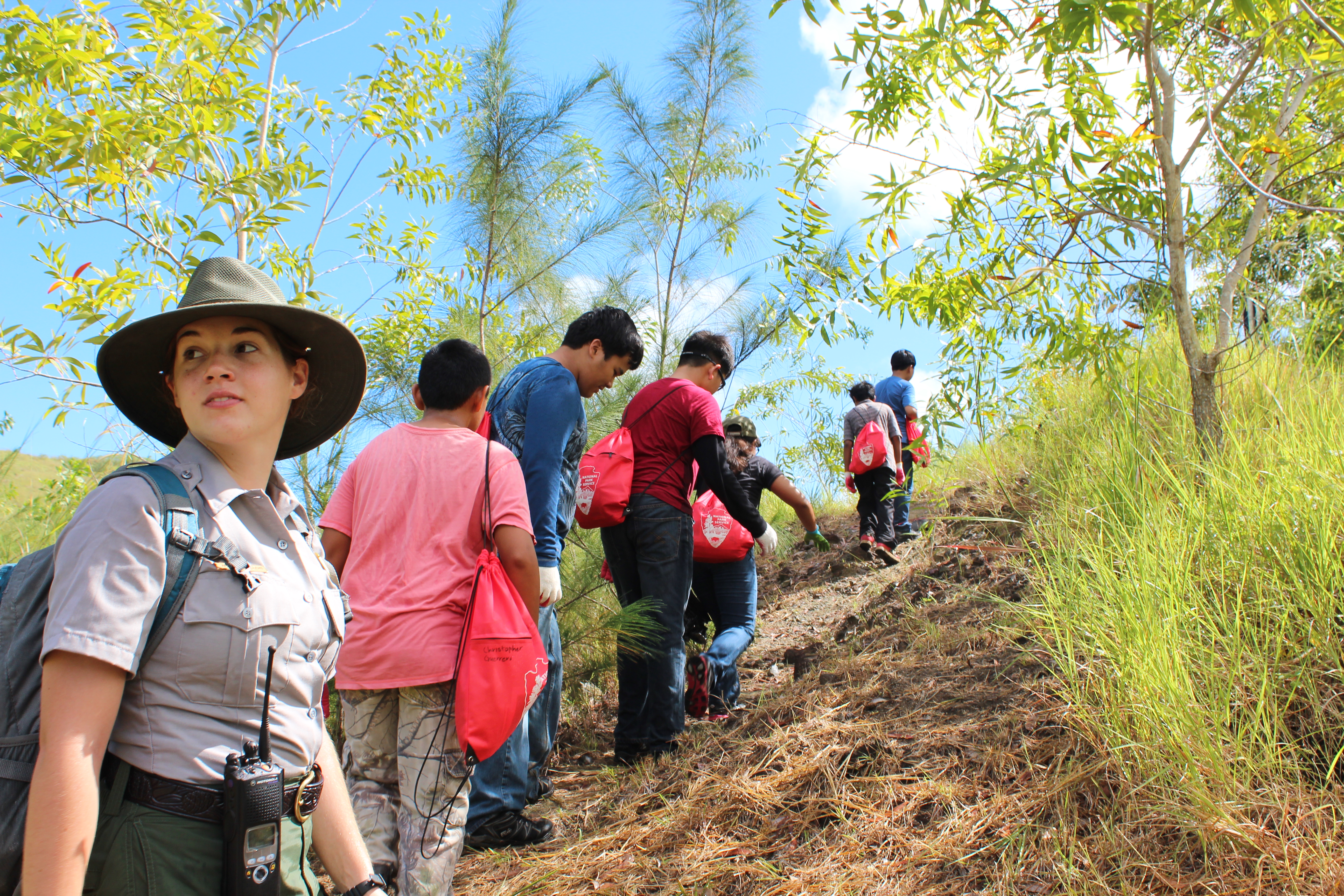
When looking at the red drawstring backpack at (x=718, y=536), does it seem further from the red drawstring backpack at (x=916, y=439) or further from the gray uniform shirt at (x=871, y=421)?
the gray uniform shirt at (x=871, y=421)

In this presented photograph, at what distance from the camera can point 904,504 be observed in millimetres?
7656

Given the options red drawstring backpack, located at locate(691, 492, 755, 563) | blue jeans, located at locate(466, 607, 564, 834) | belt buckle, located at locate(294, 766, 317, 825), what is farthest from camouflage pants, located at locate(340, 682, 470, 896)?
red drawstring backpack, located at locate(691, 492, 755, 563)

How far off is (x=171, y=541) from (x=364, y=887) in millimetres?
670

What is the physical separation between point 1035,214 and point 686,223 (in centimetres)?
526

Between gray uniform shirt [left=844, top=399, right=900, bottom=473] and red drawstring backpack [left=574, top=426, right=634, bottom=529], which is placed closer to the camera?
red drawstring backpack [left=574, top=426, right=634, bottom=529]

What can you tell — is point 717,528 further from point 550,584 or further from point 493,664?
point 493,664

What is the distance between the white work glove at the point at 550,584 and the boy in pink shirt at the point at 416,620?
0.45 m

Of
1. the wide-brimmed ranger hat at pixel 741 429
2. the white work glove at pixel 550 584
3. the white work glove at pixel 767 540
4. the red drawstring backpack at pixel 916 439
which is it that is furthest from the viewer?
the red drawstring backpack at pixel 916 439

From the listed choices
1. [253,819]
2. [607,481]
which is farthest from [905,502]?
[253,819]

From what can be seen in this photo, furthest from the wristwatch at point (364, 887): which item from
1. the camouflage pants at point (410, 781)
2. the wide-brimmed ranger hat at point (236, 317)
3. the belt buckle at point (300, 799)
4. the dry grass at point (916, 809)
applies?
the dry grass at point (916, 809)

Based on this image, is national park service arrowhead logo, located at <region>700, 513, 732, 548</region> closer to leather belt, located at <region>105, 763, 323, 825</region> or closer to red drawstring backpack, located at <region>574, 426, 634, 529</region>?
red drawstring backpack, located at <region>574, 426, 634, 529</region>

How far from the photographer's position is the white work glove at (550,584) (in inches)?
118

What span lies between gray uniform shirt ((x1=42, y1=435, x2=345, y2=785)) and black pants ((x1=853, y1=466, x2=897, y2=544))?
6.04 meters

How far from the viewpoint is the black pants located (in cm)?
693
